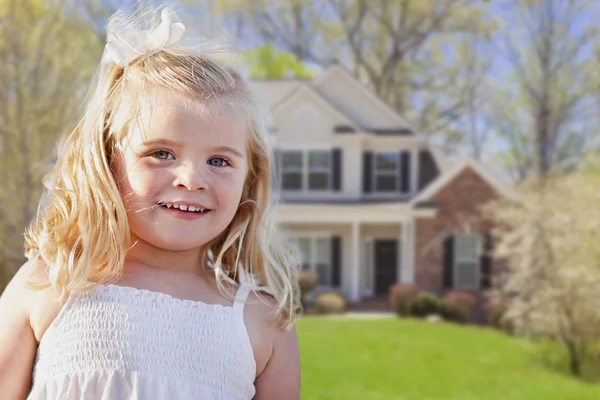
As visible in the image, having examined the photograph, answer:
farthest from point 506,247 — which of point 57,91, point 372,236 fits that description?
point 57,91

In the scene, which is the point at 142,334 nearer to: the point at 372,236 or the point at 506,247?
the point at 506,247

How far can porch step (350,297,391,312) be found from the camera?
50.3 ft

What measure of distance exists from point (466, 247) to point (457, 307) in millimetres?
1744

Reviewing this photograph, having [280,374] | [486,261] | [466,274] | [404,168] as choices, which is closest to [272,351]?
[280,374]

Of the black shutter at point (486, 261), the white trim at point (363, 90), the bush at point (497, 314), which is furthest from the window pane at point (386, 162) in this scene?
the bush at point (497, 314)

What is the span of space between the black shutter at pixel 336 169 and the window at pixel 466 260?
8.98ft

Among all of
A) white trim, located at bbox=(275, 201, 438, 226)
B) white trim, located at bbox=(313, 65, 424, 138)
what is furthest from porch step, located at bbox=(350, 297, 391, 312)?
white trim, located at bbox=(313, 65, 424, 138)

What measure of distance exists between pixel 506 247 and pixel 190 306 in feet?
38.5

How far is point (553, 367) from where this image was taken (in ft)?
33.3

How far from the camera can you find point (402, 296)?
47.6 feet

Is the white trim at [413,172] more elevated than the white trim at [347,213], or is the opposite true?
the white trim at [413,172]

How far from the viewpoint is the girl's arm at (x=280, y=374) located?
4.34ft

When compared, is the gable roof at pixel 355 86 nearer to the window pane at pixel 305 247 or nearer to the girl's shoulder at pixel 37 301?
the window pane at pixel 305 247

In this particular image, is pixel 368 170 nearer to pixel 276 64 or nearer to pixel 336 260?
pixel 336 260
